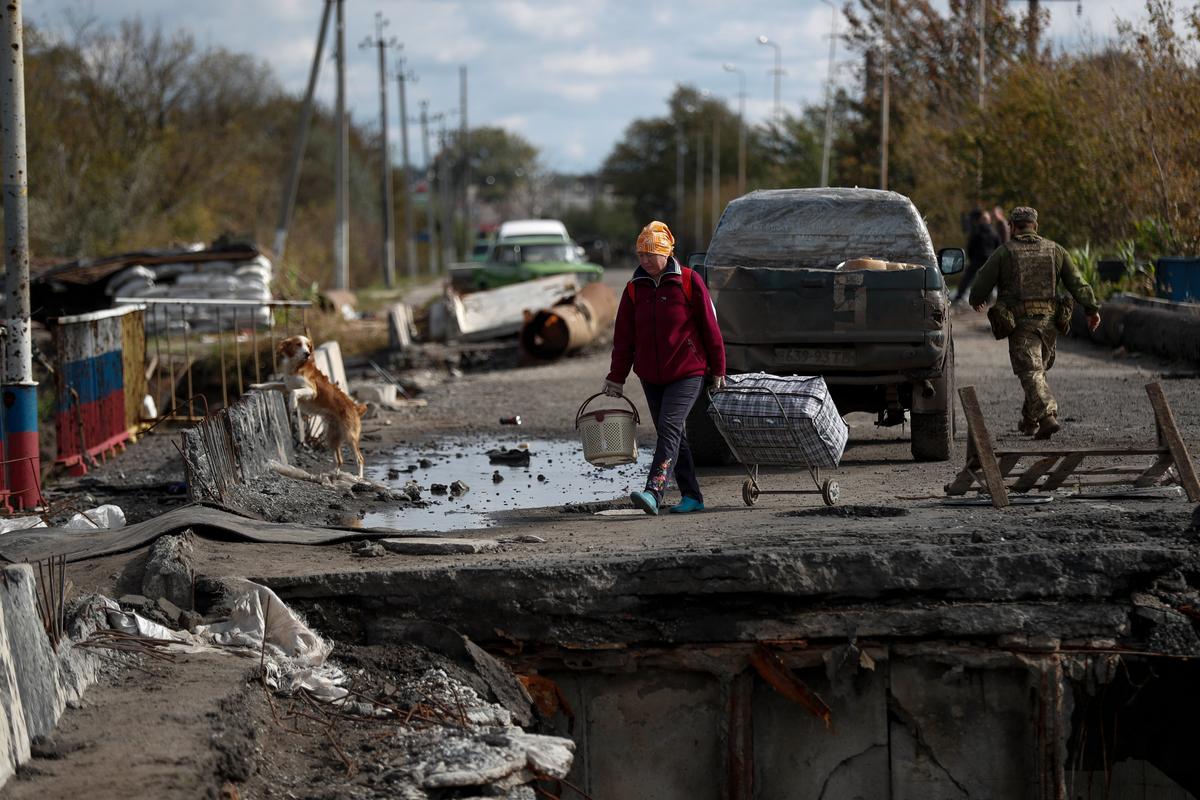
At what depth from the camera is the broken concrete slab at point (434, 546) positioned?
24.0ft

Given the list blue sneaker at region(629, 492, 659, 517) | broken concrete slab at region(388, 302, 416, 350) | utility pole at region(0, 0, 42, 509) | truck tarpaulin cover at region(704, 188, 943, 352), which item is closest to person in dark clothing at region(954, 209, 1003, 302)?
broken concrete slab at region(388, 302, 416, 350)

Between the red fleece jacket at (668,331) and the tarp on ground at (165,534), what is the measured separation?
6.08 ft

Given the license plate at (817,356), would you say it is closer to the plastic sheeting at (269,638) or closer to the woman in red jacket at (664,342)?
the woman in red jacket at (664,342)

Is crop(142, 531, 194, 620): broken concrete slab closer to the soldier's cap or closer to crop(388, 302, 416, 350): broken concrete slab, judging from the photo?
the soldier's cap

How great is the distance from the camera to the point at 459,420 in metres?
14.5

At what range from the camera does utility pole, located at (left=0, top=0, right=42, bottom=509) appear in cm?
1016

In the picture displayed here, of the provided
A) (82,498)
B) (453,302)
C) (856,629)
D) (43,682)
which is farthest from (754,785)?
(453,302)

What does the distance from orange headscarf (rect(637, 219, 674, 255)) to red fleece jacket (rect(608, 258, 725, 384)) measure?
0.31 ft

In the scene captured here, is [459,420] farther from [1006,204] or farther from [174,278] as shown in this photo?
[1006,204]

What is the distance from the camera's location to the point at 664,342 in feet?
27.5

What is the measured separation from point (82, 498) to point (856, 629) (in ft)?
20.0

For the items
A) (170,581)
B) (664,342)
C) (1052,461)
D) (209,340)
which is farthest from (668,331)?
(209,340)

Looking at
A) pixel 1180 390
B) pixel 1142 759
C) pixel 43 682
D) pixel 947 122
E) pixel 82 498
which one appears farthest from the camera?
pixel 947 122

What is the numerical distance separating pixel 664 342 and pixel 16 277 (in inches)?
206
